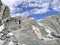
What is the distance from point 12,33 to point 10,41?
2.85 meters

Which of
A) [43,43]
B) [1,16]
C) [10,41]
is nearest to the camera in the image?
[10,41]

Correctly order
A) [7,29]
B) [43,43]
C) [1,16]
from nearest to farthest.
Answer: [43,43], [7,29], [1,16]

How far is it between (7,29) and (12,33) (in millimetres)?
Result: 2419

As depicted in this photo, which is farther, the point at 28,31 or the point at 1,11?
the point at 1,11

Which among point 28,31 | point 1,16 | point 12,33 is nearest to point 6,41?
point 12,33

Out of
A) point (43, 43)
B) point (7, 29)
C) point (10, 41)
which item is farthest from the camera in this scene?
point (7, 29)

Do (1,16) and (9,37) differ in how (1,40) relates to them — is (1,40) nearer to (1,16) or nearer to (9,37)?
(9,37)

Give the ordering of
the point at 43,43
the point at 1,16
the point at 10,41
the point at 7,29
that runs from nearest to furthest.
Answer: the point at 10,41 → the point at 43,43 → the point at 7,29 → the point at 1,16

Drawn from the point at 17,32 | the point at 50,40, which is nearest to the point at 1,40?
the point at 17,32

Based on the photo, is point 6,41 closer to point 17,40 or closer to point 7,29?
point 17,40

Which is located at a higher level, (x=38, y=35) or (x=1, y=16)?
(x=1, y=16)

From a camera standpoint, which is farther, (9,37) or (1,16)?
(1,16)

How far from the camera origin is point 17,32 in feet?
114

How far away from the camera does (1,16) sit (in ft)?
132
